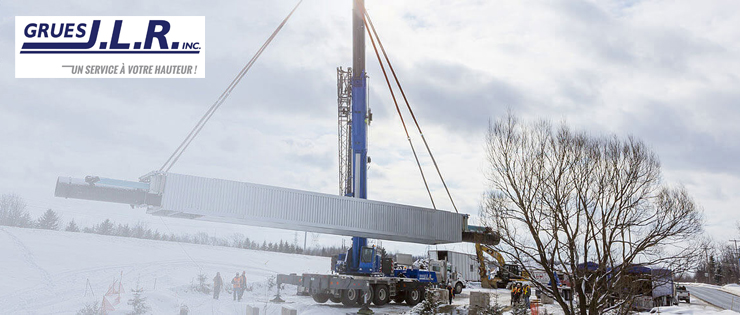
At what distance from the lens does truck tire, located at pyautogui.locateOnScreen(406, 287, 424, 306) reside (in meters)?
26.4

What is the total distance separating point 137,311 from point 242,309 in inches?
185

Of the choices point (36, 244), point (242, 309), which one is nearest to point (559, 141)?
point (242, 309)

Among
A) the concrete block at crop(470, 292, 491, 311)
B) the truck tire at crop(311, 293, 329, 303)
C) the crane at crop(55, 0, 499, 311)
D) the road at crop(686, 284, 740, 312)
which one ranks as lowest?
the road at crop(686, 284, 740, 312)

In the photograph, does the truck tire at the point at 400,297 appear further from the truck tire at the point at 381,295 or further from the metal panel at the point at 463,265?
the metal panel at the point at 463,265

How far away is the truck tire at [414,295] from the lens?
86.6 feet

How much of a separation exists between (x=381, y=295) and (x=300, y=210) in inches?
279

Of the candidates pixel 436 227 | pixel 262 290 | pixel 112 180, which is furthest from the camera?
pixel 262 290

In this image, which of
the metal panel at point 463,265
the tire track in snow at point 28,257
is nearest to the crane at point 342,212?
the tire track in snow at point 28,257

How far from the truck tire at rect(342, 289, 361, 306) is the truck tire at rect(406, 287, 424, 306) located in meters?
3.78

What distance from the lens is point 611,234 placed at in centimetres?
1505

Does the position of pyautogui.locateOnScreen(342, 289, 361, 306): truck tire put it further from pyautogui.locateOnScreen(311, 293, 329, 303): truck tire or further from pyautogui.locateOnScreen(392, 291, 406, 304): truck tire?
pyautogui.locateOnScreen(392, 291, 406, 304): truck tire

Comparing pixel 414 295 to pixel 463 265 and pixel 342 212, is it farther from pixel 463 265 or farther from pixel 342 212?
pixel 463 265

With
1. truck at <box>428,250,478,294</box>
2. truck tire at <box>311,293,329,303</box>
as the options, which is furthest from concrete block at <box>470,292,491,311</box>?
truck tire at <box>311,293,329,303</box>

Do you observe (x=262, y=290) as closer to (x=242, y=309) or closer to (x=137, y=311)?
(x=242, y=309)
